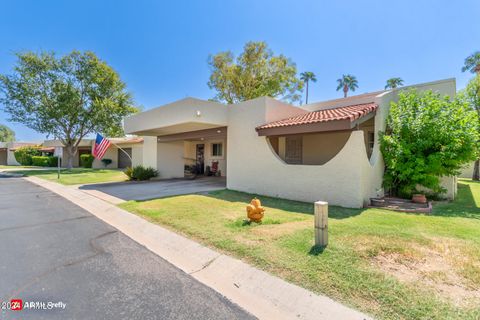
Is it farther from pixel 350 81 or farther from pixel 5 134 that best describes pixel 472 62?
pixel 5 134

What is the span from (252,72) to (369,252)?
2622 cm

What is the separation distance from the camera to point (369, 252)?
3.88m

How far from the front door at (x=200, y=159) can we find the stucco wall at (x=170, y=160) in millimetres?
2333

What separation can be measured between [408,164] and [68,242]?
34.8ft

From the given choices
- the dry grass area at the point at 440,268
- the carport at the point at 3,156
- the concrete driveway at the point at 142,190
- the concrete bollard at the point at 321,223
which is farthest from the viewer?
the carport at the point at 3,156

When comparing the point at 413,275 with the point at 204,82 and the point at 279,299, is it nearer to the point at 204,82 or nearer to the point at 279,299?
the point at 279,299

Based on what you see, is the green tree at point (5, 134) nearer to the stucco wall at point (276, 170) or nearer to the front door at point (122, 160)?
the front door at point (122, 160)

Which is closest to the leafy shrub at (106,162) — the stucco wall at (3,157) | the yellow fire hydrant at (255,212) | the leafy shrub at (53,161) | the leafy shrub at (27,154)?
the leafy shrub at (53,161)

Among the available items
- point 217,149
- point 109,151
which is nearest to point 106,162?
point 109,151

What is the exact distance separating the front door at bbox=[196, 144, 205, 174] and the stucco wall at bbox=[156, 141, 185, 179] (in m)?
2.33

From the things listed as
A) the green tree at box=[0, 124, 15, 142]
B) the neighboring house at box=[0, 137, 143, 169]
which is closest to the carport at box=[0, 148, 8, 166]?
the neighboring house at box=[0, 137, 143, 169]

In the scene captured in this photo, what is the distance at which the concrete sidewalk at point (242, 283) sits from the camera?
8.76 feet

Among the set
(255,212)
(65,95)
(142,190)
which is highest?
(65,95)

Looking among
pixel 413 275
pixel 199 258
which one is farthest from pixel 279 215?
pixel 413 275
